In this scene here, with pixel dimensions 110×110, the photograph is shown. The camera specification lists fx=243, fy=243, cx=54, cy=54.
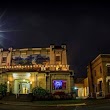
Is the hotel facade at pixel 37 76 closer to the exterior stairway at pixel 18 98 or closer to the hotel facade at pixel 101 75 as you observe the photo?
the exterior stairway at pixel 18 98

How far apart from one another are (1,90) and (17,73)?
4478 millimetres

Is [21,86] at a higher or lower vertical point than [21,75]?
lower

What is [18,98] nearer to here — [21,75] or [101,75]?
[21,75]

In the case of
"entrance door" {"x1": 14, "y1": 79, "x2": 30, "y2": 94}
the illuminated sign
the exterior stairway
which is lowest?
the exterior stairway

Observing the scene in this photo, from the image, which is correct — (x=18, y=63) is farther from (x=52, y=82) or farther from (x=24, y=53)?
(x=52, y=82)

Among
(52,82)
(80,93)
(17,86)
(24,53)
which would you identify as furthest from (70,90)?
(80,93)

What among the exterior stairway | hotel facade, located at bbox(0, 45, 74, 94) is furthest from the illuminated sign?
the exterior stairway

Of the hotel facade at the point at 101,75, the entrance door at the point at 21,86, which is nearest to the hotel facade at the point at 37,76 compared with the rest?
the entrance door at the point at 21,86

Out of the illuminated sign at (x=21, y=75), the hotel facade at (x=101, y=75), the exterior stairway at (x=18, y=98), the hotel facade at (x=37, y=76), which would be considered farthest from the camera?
the hotel facade at (x=37, y=76)

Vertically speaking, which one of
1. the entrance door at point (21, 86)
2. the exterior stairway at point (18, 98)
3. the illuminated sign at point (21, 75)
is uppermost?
the illuminated sign at point (21, 75)

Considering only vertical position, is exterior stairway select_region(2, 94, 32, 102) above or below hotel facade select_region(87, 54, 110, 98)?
below

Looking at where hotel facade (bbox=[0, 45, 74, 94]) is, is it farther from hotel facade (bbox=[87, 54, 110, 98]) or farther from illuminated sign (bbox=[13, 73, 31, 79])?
hotel facade (bbox=[87, 54, 110, 98])

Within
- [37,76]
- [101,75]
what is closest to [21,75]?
[37,76]

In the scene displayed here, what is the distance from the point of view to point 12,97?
124 feet
